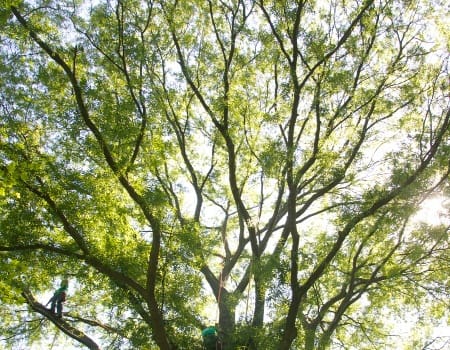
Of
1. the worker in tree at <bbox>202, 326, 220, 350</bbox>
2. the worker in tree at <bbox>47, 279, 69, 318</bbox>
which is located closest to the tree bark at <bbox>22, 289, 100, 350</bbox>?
the worker in tree at <bbox>47, 279, 69, 318</bbox>

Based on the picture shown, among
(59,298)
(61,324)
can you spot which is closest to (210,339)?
(61,324)

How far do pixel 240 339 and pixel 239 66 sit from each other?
4.69 m

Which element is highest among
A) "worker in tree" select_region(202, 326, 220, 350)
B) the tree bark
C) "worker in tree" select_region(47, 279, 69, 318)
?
"worker in tree" select_region(47, 279, 69, 318)

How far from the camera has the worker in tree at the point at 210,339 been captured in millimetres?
6559

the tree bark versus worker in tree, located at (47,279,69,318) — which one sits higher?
worker in tree, located at (47,279,69,318)

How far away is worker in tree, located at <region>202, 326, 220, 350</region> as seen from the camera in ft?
21.5

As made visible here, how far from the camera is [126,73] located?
632 cm

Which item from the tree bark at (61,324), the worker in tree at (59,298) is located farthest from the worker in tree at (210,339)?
the worker in tree at (59,298)

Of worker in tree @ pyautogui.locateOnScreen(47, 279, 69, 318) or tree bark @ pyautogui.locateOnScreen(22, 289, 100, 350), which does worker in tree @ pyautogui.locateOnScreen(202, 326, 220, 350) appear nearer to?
tree bark @ pyautogui.locateOnScreen(22, 289, 100, 350)

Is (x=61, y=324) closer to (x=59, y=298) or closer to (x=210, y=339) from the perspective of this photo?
(x=59, y=298)

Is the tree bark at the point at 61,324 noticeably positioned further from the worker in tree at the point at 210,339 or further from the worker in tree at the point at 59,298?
the worker in tree at the point at 210,339

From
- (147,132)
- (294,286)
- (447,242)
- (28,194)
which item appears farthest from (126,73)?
(447,242)

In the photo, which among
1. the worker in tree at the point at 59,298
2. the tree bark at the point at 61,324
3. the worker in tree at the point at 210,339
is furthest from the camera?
the worker in tree at the point at 59,298

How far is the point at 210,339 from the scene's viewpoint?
6.58 meters
